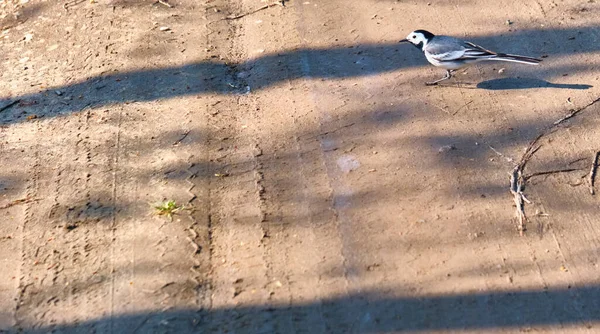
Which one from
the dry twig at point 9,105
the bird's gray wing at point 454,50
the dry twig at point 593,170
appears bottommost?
the dry twig at point 593,170

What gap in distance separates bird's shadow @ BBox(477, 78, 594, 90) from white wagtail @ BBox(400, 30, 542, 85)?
16 cm

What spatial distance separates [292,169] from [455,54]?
186 cm

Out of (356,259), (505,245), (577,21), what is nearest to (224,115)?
(356,259)

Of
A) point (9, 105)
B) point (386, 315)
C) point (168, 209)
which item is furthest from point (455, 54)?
point (9, 105)

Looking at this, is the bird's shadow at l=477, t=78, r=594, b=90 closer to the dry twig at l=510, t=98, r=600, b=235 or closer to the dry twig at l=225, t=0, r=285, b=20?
the dry twig at l=510, t=98, r=600, b=235

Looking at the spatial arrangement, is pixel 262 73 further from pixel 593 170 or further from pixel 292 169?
pixel 593 170

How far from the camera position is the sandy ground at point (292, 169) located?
512 cm

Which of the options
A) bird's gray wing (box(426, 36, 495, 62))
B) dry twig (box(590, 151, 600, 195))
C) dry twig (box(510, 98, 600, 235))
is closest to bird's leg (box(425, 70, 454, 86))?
bird's gray wing (box(426, 36, 495, 62))

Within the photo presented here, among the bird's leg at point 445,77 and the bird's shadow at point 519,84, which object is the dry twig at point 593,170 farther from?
the bird's leg at point 445,77

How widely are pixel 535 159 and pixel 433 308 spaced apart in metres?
1.86

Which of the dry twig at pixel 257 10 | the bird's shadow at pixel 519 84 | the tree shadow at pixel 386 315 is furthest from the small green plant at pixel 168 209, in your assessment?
the dry twig at pixel 257 10

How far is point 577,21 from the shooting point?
26.9ft

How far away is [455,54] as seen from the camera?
7.19 meters

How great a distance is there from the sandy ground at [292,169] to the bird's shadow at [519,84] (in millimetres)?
25
